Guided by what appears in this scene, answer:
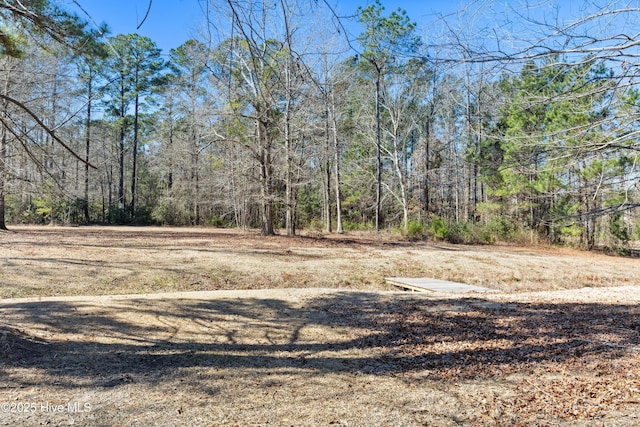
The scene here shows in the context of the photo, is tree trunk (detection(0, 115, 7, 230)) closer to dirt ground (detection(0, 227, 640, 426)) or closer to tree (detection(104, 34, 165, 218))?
dirt ground (detection(0, 227, 640, 426))

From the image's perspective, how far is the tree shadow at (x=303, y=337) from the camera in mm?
3893

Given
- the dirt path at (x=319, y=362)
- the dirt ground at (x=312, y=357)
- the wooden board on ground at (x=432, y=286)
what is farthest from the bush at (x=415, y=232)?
the dirt path at (x=319, y=362)

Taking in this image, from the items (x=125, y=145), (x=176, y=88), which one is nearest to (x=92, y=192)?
(x=125, y=145)

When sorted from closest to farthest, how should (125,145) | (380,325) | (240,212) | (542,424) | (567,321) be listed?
(542,424)
(567,321)
(380,325)
(240,212)
(125,145)

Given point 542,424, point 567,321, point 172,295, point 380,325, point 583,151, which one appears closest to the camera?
point 542,424

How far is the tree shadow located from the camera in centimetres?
389

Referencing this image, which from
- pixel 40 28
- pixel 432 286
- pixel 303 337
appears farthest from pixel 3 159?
Answer: pixel 432 286

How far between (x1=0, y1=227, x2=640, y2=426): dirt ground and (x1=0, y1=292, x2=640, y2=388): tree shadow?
2 cm

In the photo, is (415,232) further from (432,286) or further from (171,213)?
(171,213)

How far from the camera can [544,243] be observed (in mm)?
19719

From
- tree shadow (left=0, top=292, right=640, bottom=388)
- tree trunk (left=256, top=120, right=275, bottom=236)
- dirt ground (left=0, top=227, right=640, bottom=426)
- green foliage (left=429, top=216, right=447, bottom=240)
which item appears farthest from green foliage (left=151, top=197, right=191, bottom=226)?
tree shadow (left=0, top=292, right=640, bottom=388)

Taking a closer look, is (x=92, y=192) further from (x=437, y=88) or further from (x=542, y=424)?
(x=542, y=424)

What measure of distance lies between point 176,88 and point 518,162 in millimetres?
29597

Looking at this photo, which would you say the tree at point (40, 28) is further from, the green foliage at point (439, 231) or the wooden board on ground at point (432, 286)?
the green foliage at point (439, 231)
